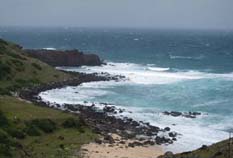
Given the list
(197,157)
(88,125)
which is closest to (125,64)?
(88,125)

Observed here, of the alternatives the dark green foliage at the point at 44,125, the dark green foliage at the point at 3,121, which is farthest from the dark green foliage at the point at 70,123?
the dark green foliage at the point at 3,121

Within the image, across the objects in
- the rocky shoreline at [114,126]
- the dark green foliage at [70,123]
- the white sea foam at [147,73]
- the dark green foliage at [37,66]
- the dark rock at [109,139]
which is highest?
the dark green foliage at [37,66]

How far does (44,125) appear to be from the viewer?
55.3 meters

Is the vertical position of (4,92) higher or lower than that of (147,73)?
higher

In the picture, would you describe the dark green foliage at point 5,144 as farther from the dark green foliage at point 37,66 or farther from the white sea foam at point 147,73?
the white sea foam at point 147,73

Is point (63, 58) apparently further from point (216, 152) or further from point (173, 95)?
point (216, 152)

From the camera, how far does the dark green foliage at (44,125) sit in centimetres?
5491

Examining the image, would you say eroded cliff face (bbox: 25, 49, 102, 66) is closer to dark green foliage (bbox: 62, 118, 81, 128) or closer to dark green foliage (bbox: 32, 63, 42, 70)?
dark green foliage (bbox: 32, 63, 42, 70)

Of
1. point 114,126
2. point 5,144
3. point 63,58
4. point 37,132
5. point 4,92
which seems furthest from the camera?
point 63,58

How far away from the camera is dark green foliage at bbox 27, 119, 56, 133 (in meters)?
54.9

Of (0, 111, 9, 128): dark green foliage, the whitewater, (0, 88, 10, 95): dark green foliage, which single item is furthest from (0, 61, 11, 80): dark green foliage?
(0, 111, 9, 128): dark green foliage

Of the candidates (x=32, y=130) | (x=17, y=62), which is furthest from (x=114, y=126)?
(x=17, y=62)

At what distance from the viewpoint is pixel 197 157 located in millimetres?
37250

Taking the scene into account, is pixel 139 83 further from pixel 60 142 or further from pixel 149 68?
pixel 60 142
